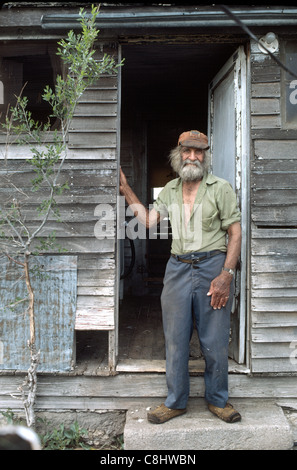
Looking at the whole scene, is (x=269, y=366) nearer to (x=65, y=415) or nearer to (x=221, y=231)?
(x=221, y=231)

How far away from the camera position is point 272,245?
3.46 metres

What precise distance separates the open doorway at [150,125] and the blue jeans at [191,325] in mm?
365

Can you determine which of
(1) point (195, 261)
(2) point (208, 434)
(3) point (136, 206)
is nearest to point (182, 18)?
(3) point (136, 206)

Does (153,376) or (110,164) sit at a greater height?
(110,164)

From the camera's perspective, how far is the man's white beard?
319cm

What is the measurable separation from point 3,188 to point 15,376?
5.33ft

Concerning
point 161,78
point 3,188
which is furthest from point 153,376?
point 161,78

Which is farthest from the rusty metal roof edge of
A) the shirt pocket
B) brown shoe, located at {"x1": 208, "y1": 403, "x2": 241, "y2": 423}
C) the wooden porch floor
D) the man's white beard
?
brown shoe, located at {"x1": 208, "y1": 403, "x2": 241, "y2": 423}

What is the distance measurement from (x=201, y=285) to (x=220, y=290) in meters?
0.15

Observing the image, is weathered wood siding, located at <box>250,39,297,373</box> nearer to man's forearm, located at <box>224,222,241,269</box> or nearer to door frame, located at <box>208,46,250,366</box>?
door frame, located at <box>208,46,250,366</box>

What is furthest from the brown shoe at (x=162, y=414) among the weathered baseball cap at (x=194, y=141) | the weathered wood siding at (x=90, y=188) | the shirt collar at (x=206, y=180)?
the weathered baseball cap at (x=194, y=141)

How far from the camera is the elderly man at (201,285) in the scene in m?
3.08
